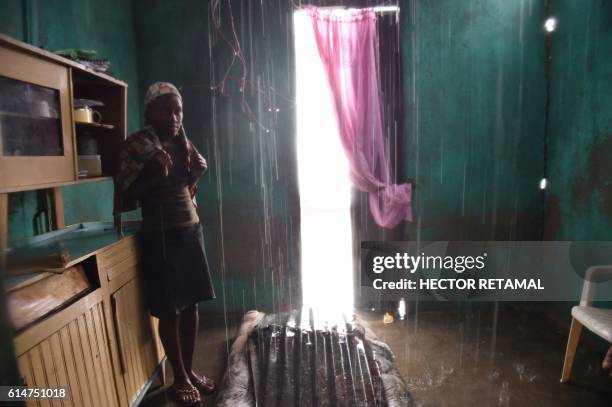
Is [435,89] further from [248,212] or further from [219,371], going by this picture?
[219,371]

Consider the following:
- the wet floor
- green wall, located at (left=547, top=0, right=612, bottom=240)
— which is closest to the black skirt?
the wet floor

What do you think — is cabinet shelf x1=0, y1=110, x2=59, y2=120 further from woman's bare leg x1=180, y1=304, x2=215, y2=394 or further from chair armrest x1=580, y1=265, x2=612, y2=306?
chair armrest x1=580, y1=265, x2=612, y2=306

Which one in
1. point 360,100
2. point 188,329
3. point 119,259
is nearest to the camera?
point 119,259

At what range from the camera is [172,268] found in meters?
1.88

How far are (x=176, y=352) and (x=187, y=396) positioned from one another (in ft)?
0.80

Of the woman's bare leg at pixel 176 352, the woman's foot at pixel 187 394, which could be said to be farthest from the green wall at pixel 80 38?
the woman's foot at pixel 187 394

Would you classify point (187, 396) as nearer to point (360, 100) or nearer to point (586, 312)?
point (586, 312)

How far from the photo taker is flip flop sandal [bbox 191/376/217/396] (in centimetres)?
210

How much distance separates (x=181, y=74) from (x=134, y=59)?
1.22 feet

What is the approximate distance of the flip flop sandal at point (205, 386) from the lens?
6.89 feet

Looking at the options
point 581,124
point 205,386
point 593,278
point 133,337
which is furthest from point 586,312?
point 133,337

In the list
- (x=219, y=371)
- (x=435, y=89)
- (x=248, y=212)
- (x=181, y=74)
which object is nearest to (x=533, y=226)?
(x=435, y=89)

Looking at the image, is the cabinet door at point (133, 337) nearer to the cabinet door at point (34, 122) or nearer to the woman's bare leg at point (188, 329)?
the woman's bare leg at point (188, 329)

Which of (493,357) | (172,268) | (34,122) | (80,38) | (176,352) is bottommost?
(493,357)
